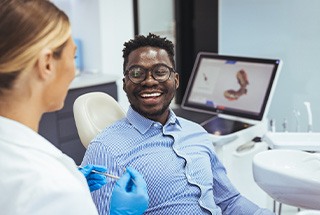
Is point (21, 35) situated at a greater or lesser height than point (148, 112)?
greater

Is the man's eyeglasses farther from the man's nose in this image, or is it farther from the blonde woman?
the blonde woman

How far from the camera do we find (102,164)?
136 cm

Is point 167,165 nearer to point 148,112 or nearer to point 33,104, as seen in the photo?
point 148,112

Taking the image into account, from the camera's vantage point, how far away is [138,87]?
1506 mm

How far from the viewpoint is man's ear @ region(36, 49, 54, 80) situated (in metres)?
0.80

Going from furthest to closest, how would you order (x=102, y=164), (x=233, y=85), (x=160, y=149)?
(x=233, y=85) → (x=160, y=149) → (x=102, y=164)

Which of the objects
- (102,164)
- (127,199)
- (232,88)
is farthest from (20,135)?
(232,88)

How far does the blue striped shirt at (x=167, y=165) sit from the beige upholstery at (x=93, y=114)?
14 cm

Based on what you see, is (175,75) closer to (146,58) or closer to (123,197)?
(146,58)

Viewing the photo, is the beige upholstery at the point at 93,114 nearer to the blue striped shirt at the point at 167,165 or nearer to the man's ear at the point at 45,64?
the blue striped shirt at the point at 167,165

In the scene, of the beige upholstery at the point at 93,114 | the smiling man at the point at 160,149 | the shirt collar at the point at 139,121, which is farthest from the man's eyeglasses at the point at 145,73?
the beige upholstery at the point at 93,114

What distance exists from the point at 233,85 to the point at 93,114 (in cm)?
97

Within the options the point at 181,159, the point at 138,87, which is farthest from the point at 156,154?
the point at 138,87

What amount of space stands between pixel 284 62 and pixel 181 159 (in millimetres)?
1597
